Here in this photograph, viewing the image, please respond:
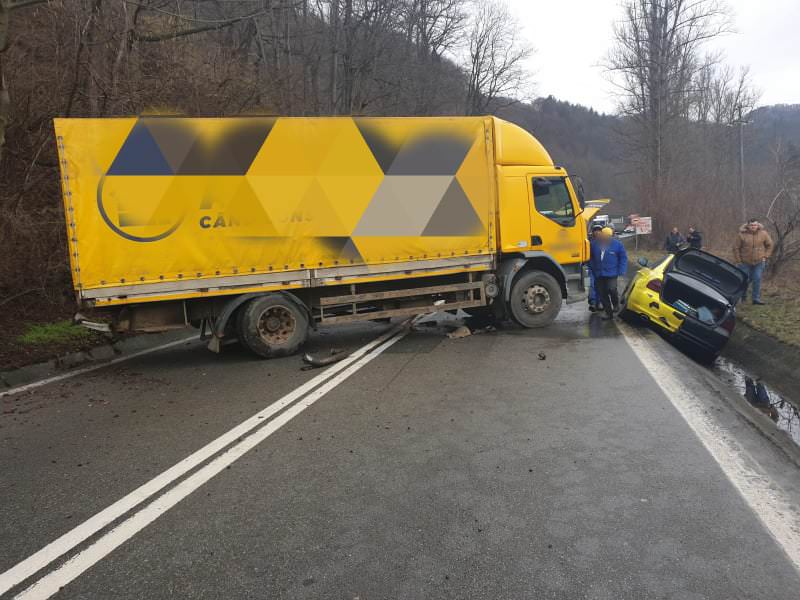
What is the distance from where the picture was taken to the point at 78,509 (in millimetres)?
3588

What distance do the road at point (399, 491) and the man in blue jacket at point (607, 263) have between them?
13.3 ft

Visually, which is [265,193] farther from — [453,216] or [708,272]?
[708,272]

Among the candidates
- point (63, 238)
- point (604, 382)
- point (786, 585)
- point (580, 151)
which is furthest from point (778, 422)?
point (580, 151)

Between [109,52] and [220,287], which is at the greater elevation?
[109,52]

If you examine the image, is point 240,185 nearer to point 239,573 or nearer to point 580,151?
point 239,573

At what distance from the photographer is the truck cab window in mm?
9352

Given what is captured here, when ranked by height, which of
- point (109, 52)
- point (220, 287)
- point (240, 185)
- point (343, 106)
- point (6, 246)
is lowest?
point (220, 287)

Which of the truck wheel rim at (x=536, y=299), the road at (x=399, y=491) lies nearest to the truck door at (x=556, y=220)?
the truck wheel rim at (x=536, y=299)

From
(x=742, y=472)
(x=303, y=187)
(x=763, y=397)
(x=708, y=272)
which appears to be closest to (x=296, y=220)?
(x=303, y=187)

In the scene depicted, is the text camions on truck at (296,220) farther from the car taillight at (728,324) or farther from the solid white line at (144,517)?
the car taillight at (728,324)

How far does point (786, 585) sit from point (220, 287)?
645 cm

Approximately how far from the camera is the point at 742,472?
3.96 m

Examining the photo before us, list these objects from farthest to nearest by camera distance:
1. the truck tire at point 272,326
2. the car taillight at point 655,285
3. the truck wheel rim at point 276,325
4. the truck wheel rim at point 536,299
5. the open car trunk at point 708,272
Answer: the open car trunk at point 708,272, the car taillight at point 655,285, the truck wheel rim at point 536,299, the truck wheel rim at point 276,325, the truck tire at point 272,326

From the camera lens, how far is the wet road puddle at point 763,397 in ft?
21.3
